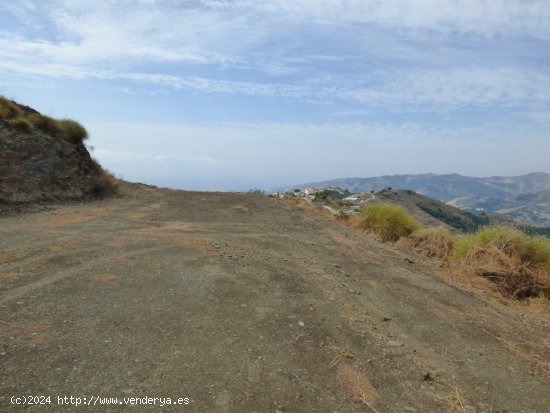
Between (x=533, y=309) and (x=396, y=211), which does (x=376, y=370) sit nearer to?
(x=533, y=309)

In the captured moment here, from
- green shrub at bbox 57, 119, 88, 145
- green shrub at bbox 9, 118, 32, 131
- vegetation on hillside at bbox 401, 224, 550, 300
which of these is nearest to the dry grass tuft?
vegetation on hillside at bbox 401, 224, 550, 300

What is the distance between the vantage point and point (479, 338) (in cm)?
612

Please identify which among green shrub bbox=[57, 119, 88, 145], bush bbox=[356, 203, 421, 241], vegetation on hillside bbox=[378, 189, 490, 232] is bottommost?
vegetation on hillside bbox=[378, 189, 490, 232]

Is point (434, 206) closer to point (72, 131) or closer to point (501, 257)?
point (501, 257)

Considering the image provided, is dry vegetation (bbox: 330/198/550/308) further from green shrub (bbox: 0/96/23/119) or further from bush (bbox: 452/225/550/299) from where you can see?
green shrub (bbox: 0/96/23/119)

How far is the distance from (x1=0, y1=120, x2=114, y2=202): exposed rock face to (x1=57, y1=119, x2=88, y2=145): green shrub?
0.51 m

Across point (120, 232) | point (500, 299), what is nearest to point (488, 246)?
point (500, 299)

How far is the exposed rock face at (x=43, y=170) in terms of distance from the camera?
455 inches

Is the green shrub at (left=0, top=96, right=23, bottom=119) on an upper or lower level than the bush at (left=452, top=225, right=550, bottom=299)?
upper

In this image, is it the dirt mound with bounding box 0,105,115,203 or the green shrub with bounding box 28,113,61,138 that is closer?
the dirt mound with bounding box 0,105,115,203

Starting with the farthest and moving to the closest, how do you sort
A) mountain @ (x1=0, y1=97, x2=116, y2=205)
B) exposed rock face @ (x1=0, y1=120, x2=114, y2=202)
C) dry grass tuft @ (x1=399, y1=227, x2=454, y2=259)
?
1. dry grass tuft @ (x1=399, y1=227, x2=454, y2=259)
2. mountain @ (x1=0, y1=97, x2=116, y2=205)
3. exposed rock face @ (x1=0, y1=120, x2=114, y2=202)

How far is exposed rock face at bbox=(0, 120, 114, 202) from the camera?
1156 cm

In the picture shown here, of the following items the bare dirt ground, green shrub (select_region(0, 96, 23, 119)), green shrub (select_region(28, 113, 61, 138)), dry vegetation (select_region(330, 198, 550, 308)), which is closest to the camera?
the bare dirt ground

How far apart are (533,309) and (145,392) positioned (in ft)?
24.6
